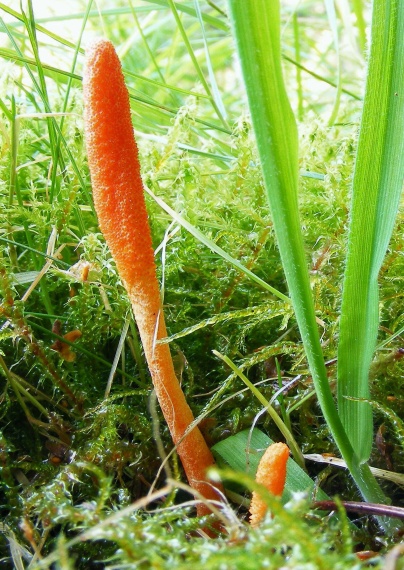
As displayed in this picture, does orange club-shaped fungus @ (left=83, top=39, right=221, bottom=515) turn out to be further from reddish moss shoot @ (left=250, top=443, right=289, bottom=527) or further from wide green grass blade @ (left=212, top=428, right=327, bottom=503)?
reddish moss shoot @ (left=250, top=443, right=289, bottom=527)

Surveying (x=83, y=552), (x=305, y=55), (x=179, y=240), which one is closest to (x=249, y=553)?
(x=83, y=552)

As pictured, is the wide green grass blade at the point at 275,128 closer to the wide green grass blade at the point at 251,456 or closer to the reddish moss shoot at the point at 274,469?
the reddish moss shoot at the point at 274,469

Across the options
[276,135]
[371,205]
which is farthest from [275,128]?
[371,205]

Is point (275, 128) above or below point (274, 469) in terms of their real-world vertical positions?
above

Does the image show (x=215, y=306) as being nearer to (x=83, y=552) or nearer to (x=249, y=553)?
(x=83, y=552)

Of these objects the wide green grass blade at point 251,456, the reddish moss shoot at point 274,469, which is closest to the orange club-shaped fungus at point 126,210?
the wide green grass blade at point 251,456

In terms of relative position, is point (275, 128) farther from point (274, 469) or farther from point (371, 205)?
point (274, 469)
